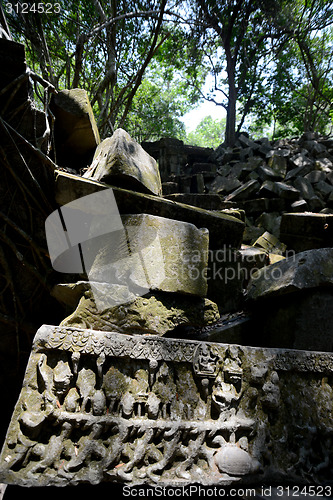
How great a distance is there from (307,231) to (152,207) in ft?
8.26

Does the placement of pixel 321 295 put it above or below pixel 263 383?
above

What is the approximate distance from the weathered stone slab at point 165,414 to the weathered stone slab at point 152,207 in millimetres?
1093

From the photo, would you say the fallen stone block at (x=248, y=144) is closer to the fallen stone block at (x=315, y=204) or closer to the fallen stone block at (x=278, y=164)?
the fallen stone block at (x=278, y=164)

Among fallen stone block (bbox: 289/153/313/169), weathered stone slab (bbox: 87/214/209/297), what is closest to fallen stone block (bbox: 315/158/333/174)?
fallen stone block (bbox: 289/153/313/169)

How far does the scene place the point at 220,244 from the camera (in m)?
2.97

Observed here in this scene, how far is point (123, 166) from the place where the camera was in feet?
8.65

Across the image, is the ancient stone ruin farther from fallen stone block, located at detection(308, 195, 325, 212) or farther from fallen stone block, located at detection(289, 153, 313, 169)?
fallen stone block, located at detection(289, 153, 313, 169)

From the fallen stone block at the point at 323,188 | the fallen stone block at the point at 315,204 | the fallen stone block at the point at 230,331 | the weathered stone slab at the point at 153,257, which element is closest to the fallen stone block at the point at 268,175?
the fallen stone block at the point at 323,188

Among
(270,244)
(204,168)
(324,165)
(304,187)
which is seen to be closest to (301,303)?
(270,244)

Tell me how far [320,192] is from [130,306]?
6.15 metres

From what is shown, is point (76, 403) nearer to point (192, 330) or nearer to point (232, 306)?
point (192, 330)

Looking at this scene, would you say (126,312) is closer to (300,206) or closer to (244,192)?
(300,206)

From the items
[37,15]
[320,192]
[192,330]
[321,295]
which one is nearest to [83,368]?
[192,330]

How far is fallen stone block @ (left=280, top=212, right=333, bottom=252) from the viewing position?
4109mm
